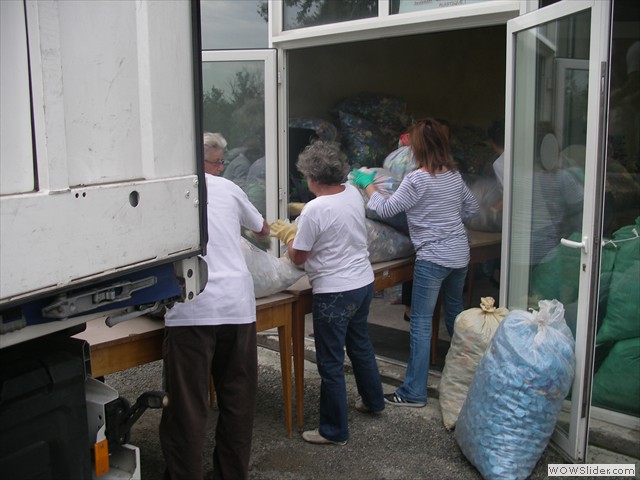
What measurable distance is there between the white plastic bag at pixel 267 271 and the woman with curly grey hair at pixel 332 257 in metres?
0.06

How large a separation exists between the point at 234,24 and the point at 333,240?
2240 millimetres

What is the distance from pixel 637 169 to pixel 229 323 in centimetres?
369

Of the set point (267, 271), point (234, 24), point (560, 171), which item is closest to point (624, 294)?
point (560, 171)

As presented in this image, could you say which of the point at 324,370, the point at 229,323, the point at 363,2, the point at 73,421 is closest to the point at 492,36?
the point at 363,2

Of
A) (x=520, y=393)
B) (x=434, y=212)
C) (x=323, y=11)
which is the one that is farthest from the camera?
(x=323, y=11)

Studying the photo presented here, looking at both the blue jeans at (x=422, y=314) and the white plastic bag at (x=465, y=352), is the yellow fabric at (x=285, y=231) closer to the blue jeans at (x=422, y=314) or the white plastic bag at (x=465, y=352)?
the blue jeans at (x=422, y=314)

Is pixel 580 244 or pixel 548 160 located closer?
pixel 580 244

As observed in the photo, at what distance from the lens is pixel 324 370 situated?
11.2 feet

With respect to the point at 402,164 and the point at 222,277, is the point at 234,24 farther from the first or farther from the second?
the point at 222,277

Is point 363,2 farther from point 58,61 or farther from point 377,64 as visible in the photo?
point 58,61

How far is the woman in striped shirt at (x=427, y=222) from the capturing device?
3.75 meters

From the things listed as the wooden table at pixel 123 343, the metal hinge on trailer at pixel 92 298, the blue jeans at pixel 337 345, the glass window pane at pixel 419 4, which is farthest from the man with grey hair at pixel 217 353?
the glass window pane at pixel 419 4

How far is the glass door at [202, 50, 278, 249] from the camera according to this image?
4.60 m

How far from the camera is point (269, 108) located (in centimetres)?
458
